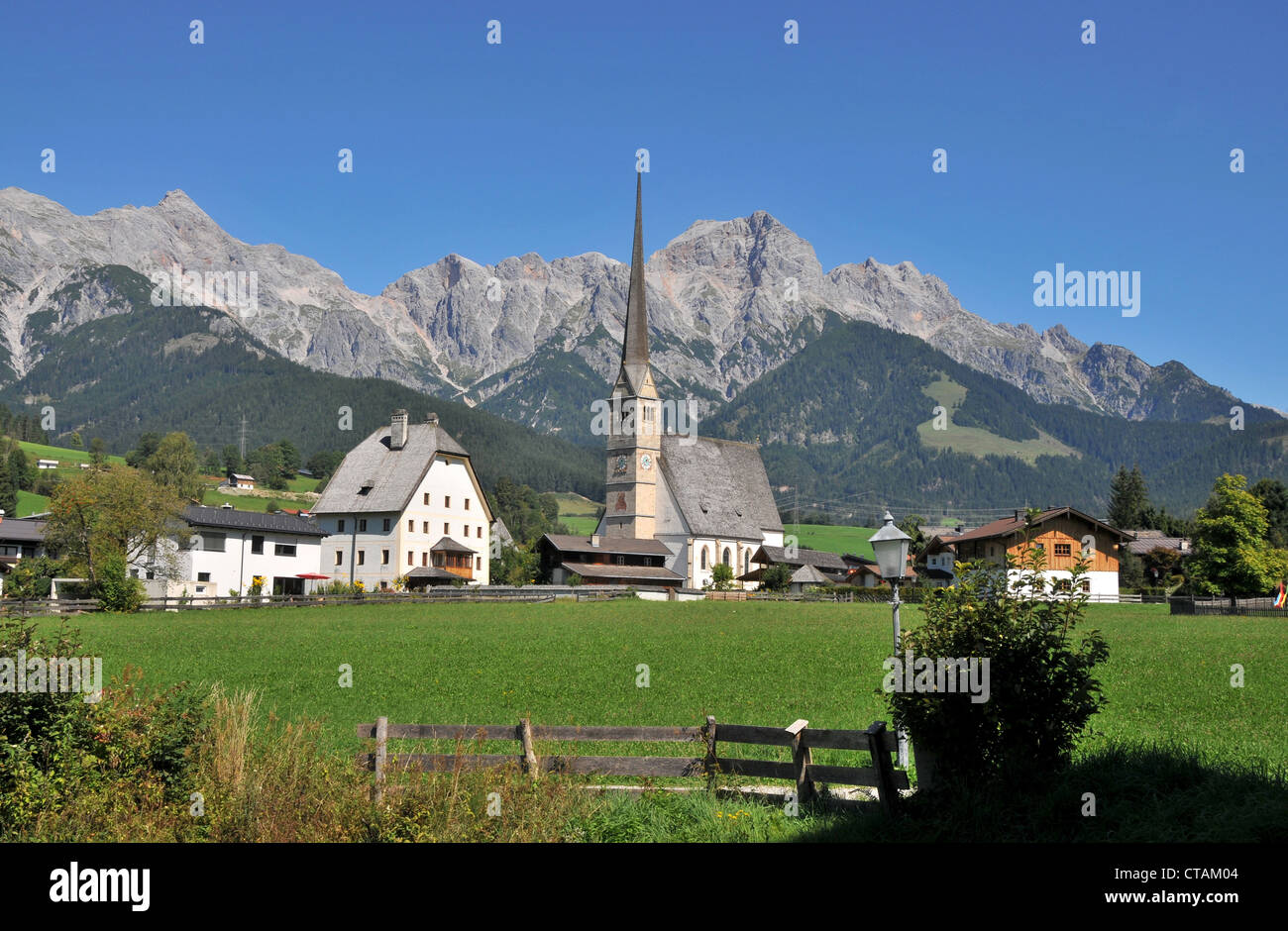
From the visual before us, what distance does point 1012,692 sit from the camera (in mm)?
11023

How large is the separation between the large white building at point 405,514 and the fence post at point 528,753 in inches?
2529

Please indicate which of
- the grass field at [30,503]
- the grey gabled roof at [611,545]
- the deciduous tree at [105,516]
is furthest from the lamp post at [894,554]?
the grass field at [30,503]

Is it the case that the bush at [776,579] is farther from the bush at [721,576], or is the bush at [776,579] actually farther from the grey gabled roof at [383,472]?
the grey gabled roof at [383,472]

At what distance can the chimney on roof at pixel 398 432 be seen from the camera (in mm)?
86375

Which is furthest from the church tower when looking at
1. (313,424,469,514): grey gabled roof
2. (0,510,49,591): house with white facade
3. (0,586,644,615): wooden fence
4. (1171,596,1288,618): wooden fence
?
(1171,596,1288,618): wooden fence

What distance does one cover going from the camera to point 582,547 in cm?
9250

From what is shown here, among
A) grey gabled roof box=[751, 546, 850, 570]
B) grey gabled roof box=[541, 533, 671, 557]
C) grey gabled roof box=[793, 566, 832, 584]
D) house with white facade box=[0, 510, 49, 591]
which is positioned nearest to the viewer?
house with white facade box=[0, 510, 49, 591]

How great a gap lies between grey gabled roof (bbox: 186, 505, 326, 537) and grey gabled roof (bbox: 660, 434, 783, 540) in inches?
1571

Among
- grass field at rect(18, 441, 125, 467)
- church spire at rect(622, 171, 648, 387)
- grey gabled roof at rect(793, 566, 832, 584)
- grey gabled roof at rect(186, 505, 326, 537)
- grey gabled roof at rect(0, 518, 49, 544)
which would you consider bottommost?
grey gabled roof at rect(793, 566, 832, 584)

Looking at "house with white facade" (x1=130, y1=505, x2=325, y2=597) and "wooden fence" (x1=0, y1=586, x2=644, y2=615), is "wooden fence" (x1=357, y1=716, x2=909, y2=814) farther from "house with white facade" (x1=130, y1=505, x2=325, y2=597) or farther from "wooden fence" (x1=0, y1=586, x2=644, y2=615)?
"house with white facade" (x1=130, y1=505, x2=325, y2=597)

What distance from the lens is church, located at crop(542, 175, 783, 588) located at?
100m

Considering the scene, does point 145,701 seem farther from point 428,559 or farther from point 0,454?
point 0,454

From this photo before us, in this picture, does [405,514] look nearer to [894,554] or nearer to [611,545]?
[611,545]
